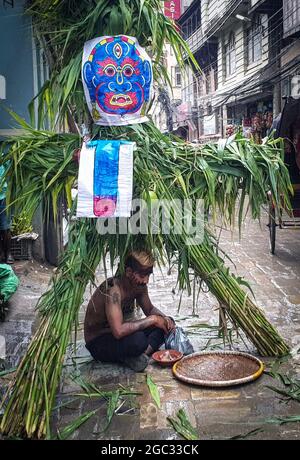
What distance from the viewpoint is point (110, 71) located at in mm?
3770

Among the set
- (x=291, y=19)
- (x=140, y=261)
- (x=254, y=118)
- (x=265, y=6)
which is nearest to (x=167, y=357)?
(x=140, y=261)

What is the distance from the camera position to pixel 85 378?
418cm

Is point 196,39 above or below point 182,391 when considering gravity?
above

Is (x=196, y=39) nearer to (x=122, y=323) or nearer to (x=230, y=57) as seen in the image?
(x=230, y=57)

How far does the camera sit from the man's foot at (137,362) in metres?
4.24

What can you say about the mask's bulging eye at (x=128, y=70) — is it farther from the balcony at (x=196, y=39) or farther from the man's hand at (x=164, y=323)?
the balcony at (x=196, y=39)

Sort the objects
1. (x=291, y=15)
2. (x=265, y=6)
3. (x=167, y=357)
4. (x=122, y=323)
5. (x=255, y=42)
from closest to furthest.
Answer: (x=122, y=323) → (x=167, y=357) → (x=291, y=15) → (x=265, y=6) → (x=255, y=42)

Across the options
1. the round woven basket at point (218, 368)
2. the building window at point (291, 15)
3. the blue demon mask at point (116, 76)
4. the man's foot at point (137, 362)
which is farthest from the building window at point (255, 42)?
the man's foot at point (137, 362)

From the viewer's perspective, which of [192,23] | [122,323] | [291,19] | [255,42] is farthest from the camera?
[192,23]

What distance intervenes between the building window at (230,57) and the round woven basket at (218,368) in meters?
20.2

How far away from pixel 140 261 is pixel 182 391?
42.2 inches

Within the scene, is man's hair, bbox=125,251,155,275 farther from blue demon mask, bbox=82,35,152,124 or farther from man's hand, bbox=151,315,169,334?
blue demon mask, bbox=82,35,152,124

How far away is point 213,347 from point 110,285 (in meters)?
1.24

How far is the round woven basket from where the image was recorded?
3.88 metres
